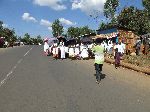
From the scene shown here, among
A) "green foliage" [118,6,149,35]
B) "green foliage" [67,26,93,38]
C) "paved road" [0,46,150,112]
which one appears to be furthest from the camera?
"green foliage" [67,26,93,38]

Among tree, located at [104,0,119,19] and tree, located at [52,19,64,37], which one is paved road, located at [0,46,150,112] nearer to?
tree, located at [104,0,119,19]

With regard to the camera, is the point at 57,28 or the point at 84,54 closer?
the point at 84,54

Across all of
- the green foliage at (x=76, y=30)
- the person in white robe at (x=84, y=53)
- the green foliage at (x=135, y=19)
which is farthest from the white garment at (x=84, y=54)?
the green foliage at (x=76, y=30)

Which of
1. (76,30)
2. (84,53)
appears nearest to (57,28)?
(76,30)

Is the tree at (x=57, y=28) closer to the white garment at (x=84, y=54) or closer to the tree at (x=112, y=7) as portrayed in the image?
the tree at (x=112, y=7)

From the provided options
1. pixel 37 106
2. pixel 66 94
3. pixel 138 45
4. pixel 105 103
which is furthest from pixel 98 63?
pixel 138 45

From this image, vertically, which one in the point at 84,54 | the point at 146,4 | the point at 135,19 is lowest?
the point at 84,54

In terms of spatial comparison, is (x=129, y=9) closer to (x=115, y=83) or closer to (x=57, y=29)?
(x=115, y=83)

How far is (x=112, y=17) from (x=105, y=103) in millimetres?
83414

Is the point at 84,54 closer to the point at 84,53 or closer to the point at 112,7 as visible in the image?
the point at 84,53

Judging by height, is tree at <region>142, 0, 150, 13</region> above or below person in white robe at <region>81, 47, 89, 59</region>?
above

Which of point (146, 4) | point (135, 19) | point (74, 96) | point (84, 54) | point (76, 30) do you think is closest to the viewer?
point (74, 96)

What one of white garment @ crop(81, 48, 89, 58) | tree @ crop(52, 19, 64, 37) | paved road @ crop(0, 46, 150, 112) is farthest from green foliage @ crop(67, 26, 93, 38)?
paved road @ crop(0, 46, 150, 112)

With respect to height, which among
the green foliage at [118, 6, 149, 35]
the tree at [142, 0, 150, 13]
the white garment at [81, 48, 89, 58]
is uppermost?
the tree at [142, 0, 150, 13]
